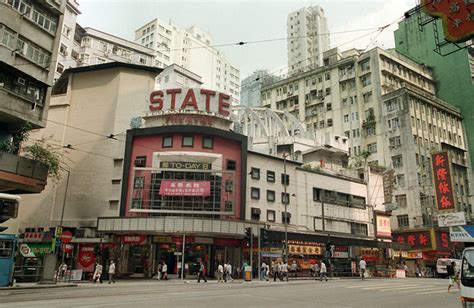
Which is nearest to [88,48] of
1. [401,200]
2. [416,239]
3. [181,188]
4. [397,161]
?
[181,188]

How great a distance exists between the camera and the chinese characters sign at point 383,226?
5288 cm

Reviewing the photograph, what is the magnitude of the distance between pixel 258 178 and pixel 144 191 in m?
12.1

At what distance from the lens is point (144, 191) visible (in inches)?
1439

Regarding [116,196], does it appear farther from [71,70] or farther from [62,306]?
[62,306]

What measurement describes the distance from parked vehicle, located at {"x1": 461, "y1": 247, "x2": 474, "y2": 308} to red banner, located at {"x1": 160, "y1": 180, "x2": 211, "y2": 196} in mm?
26084

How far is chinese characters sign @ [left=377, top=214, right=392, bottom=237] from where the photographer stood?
52875mm

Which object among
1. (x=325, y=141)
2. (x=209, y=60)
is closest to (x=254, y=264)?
(x=325, y=141)

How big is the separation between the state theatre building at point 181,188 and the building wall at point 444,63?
51.5 m

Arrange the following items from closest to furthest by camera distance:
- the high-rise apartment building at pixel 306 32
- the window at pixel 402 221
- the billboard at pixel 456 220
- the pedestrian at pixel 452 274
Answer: the pedestrian at pixel 452 274
the billboard at pixel 456 220
the window at pixel 402 221
the high-rise apartment building at pixel 306 32

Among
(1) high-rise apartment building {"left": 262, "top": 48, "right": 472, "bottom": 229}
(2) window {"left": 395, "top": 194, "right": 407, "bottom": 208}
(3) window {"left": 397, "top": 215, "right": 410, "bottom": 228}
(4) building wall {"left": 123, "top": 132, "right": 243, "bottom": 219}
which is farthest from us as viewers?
(1) high-rise apartment building {"left": 262, "top": 48, "right": 472, "bottom": 229}

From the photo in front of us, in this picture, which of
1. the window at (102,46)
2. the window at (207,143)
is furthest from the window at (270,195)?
the window at (102,46)

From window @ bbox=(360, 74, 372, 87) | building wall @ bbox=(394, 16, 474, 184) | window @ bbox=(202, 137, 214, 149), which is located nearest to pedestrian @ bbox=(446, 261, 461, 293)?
window @ bbox=(202, 137, 214, 149)

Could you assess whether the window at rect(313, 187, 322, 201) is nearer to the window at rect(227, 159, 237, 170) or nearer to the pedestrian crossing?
the window at rect(227, 159, 237, 170)

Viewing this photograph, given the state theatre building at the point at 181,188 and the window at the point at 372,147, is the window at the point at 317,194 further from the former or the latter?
the window at the point at 372,147
